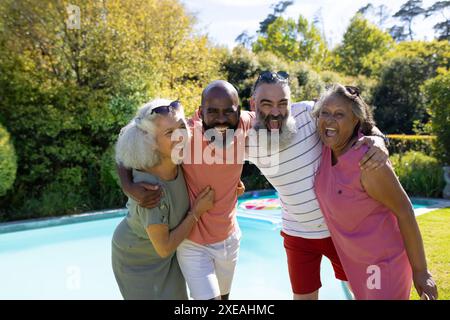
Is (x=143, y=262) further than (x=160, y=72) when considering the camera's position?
No

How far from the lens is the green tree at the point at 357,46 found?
33.2m

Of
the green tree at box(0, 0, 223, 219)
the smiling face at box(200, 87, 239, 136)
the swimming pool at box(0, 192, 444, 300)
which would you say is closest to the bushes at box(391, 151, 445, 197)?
the swimming pool at box(0, 192, 444, 300)

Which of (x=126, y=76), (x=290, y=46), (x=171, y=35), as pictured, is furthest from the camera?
(x=290, y=46)

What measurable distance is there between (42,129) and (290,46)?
86.1 feet

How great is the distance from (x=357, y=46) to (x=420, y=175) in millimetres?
26420

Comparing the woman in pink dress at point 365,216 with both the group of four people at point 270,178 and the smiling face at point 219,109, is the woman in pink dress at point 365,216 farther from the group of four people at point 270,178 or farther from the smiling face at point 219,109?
the smiling face at point 219,109

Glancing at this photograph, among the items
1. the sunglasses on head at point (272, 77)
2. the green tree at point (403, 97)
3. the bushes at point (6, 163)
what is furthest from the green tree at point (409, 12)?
the sunglasses on head at point (272, 77)

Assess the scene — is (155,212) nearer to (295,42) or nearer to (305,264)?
(305,264)

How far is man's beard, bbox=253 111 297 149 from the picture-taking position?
274 centimetres

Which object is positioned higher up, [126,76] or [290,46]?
[290,46]

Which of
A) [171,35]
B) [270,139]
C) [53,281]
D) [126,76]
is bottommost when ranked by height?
[53,281]
